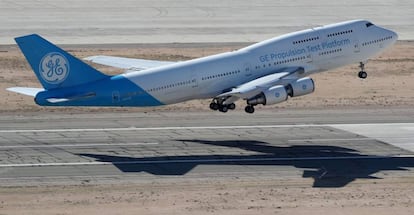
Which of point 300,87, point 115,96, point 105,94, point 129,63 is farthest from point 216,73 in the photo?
point 129,63

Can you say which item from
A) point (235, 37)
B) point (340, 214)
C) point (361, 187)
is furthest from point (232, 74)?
point (235, 37)

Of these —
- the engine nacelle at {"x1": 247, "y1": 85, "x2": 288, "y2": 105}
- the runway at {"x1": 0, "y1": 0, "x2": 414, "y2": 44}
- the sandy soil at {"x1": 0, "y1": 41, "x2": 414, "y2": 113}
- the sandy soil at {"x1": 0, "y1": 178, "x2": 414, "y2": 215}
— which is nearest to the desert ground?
the sandy soil at {"x1": 0, "y1": 178, "x2": 414, "y2": 215}

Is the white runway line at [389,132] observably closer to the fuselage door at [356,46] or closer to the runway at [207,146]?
the runway at [207,146]

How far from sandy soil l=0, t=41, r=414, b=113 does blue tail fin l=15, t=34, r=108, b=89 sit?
54.8ft

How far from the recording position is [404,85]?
323ft

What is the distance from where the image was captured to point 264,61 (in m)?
78.6

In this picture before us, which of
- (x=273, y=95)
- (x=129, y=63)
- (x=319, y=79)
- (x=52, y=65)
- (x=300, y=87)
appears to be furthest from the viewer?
(x=319, y=79)

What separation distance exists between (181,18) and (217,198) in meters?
76.2

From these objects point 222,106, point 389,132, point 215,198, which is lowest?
point 215,198

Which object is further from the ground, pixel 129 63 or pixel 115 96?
pixel 129 63

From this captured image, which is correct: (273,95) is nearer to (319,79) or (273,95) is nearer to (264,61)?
(264,61)

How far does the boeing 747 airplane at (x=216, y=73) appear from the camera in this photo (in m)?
Result: 70.6

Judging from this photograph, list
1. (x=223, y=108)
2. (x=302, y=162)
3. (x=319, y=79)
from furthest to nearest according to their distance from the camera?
(x=319, y=79)
(x=223, y=108)
(x=302, y=162)

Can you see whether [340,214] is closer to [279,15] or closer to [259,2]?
[279,15]
